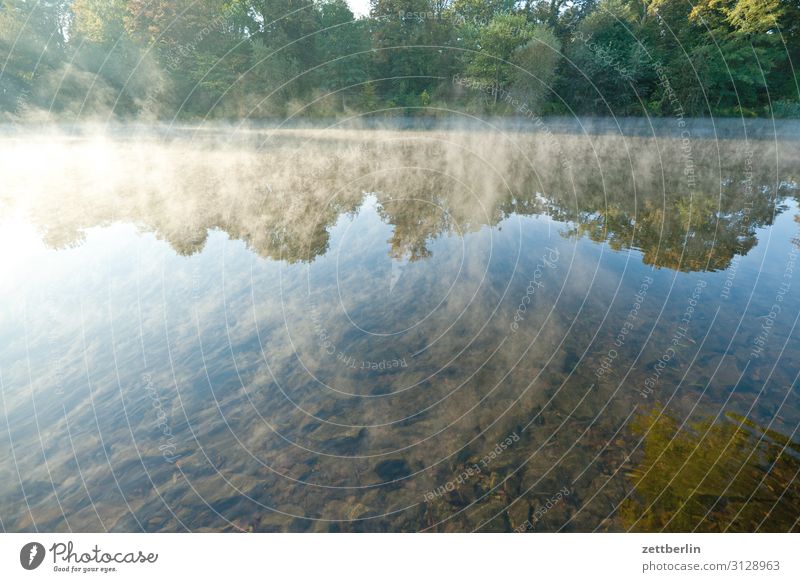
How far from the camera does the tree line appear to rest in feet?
157

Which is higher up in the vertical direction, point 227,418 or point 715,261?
point 715,261

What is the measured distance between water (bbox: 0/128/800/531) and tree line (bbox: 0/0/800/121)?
40.0 metres

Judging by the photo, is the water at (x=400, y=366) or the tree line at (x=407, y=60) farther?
the tree line at (x=407, y=60)

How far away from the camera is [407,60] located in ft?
194

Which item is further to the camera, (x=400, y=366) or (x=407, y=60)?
(x=407, y=60)

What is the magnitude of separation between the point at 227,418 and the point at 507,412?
5159 mm

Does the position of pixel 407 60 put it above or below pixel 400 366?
above

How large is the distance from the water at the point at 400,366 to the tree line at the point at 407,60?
131 feet

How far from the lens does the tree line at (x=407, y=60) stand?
47906 mm

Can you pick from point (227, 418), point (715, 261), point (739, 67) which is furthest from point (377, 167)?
point (739, 67)

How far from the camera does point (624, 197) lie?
18125mm

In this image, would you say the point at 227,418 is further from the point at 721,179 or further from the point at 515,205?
the point at 721,179

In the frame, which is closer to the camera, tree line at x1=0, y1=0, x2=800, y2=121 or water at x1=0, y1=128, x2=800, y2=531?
water at x1=0, y1=128, x2=800, y2=531

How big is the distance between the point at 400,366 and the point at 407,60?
64467mm
